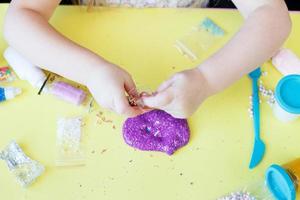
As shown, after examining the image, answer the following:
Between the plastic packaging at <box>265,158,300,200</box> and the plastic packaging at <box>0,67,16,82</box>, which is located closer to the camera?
the plastic packaging at <box>265,158,300,200</box>

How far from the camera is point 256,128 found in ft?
2.62

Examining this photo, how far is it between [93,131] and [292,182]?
0.36 m

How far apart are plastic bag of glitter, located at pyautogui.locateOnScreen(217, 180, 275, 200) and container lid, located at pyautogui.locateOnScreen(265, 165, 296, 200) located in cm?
1

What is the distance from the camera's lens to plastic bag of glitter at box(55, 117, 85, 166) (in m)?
0.75

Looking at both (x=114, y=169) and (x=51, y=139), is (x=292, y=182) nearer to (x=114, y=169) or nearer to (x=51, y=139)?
(x=114, y=169)

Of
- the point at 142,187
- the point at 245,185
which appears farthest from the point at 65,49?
the point at 245,185

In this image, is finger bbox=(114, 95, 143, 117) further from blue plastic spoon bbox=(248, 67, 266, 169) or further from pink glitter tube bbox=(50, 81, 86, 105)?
blue plastic spoon bbox=(248, 67, 266, 169)

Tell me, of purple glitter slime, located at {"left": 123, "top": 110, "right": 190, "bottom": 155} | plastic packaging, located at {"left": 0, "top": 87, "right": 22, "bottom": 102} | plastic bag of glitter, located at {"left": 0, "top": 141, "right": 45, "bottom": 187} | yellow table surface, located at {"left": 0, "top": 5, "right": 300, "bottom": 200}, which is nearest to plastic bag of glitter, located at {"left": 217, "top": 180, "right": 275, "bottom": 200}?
yellow table surface, located at {"left": 0, "top": 5, "right": 300, "bottom": 200}

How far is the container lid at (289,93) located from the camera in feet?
2.52

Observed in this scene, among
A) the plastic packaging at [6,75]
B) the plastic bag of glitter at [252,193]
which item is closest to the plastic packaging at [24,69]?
the plastic packaging at [6,75]

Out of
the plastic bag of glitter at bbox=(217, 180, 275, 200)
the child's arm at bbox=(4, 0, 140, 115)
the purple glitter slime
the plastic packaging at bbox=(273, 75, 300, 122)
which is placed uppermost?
the child's arm at bbox=(4, 0, 140, 115)

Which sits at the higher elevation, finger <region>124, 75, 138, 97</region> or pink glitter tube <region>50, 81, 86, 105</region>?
finger <region>124, 75, 138, 97</region>

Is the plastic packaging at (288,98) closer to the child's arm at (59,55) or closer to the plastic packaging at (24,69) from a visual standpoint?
the child's arm at (59,55)

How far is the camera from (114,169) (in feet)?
2.46
